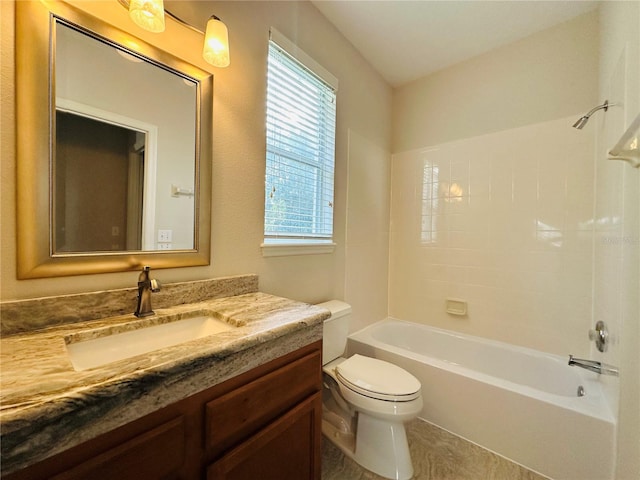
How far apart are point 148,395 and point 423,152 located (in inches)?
98.1

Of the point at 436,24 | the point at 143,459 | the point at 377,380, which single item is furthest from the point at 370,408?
the point at 436,24

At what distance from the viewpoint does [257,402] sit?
2.43 feet

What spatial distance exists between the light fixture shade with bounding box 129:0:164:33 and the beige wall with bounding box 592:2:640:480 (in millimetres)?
1701

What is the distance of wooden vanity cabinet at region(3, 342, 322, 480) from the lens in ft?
1.61

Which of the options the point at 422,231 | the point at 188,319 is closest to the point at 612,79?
the point at 422,231

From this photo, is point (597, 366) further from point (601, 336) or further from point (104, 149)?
point (104, 149)

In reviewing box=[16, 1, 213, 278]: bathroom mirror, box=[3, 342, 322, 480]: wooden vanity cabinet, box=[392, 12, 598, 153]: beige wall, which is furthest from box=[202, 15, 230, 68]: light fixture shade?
box=[392, 12, 598, 153]: beige wall

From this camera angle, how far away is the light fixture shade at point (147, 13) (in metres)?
0.80

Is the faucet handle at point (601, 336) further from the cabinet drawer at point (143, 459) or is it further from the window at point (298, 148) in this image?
the cabinet drawer at point (143, 459)

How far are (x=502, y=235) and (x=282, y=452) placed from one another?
2.03 metres

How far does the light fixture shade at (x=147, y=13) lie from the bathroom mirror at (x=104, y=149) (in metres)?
0.15

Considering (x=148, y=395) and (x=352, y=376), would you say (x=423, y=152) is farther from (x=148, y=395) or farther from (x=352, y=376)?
(x=148, y=395)

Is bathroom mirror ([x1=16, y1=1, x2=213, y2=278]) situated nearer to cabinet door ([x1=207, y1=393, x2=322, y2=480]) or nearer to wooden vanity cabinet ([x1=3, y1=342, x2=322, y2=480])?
wooden vanity cabinet ([x1=3, y1=342, x2=322, y2=480])

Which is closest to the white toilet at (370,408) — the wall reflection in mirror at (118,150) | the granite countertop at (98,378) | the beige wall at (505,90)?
the granite countertop at (98,378)
